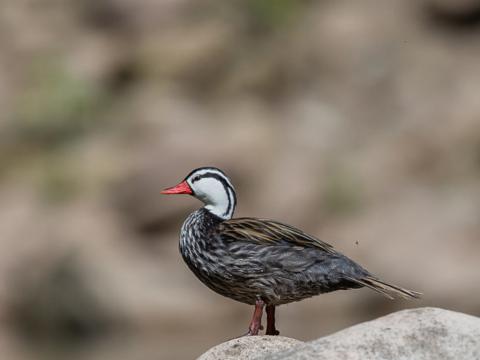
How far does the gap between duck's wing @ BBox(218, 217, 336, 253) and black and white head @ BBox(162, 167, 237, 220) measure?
183 millimetres

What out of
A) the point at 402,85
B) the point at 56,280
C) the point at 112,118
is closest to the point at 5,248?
the point at 56,280

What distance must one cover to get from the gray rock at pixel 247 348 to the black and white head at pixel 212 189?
1099 mm

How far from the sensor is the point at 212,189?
823cm

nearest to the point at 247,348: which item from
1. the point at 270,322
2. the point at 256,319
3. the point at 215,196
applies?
the point at 256,319

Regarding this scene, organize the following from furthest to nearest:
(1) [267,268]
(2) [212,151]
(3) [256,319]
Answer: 1. (2) [212,151]
2. (1) [267,268]
3. (3) [256,319]

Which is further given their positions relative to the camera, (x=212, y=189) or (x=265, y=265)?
(x=212, y=189)

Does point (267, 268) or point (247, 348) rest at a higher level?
point (267, 268)

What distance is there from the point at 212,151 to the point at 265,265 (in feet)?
49.4

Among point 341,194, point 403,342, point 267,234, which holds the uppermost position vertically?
point 341,194

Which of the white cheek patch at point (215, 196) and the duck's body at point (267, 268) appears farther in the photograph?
the white cheek patch at point (215, 196)

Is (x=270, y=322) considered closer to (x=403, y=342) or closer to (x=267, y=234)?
(x=267, y=234)

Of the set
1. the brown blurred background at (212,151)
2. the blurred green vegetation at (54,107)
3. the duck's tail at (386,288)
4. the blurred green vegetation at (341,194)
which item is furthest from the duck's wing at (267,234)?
the blurred green vegetation at (54,107)

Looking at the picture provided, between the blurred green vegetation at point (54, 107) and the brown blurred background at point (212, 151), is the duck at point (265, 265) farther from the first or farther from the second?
the blurred green vegetation at point (54, 107)

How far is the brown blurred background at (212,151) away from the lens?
19.9 m
